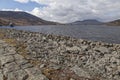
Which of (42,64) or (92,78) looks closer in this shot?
(92,78)

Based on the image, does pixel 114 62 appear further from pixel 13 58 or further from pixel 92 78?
pixel 13 58

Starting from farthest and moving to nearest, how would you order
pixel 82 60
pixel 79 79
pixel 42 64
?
pixel 82 60
pixel 42 64
pixel 79 79

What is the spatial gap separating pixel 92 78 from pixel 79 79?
0.85 m

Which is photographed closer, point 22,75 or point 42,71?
point 22,75

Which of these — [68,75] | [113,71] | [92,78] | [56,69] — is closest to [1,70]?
[56,69]

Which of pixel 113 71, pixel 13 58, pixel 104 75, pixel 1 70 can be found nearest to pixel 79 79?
pixel 104 75

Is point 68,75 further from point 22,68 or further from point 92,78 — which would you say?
point 22,68

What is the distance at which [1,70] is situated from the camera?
13.7 meters

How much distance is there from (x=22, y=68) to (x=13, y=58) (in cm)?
317

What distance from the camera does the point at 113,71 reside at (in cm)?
1341

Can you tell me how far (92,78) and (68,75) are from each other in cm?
156

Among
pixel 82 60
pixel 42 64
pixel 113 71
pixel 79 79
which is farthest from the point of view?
pixel 82 60

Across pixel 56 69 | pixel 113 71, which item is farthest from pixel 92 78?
pixel 56 69

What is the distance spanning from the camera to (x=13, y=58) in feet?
54.3
